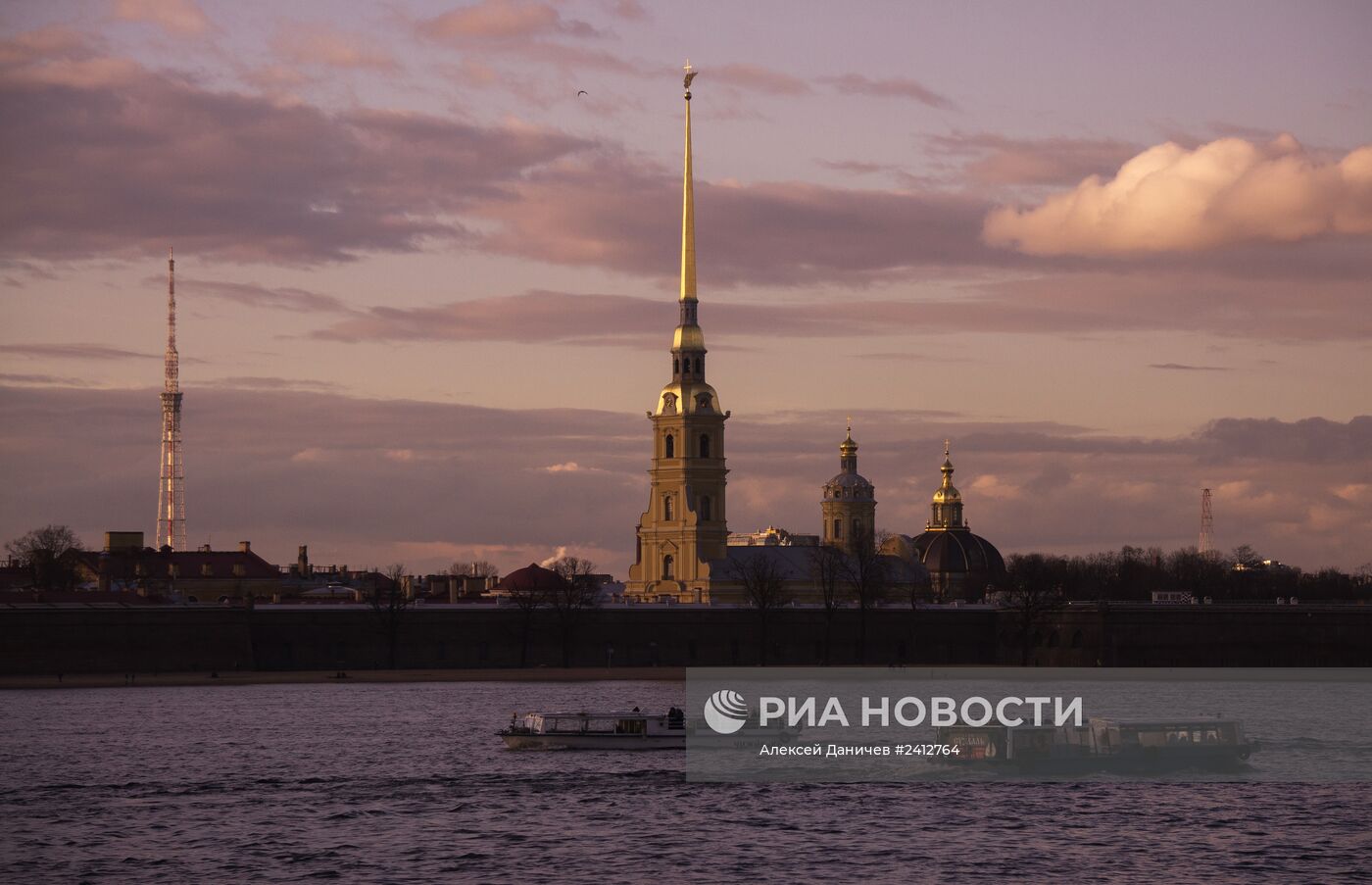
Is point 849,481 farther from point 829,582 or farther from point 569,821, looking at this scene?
point 569,821

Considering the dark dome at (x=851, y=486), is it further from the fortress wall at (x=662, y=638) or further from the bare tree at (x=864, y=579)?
the fortress wall at (x=662, y=638)

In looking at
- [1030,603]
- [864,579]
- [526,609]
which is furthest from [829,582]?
[526,609]

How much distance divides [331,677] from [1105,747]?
56598mm

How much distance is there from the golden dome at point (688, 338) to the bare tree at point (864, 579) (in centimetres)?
1869

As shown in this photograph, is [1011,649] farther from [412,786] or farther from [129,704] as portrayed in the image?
[412,786]

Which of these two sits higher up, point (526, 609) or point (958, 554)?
point (958, 554)

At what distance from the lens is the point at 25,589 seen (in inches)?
4961

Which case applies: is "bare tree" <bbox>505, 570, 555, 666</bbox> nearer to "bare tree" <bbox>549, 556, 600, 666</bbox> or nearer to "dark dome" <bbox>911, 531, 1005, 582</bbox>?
"bare tree" <bbox>549, 556, 600, 666</bbox>

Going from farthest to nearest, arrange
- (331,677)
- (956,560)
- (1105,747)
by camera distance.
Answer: (956,560)
(331,677)
(1105,747)

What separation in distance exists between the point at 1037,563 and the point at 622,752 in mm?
112194

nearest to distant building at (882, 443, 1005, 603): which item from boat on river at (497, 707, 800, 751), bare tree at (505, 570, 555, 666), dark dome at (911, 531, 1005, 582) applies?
dark dome at (911, 531, 1005, 582)

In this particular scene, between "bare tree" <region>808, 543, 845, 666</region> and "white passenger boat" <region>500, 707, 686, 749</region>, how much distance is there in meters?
57.8

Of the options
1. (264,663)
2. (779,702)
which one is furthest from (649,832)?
(264,663)

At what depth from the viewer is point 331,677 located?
114125 millimetres
